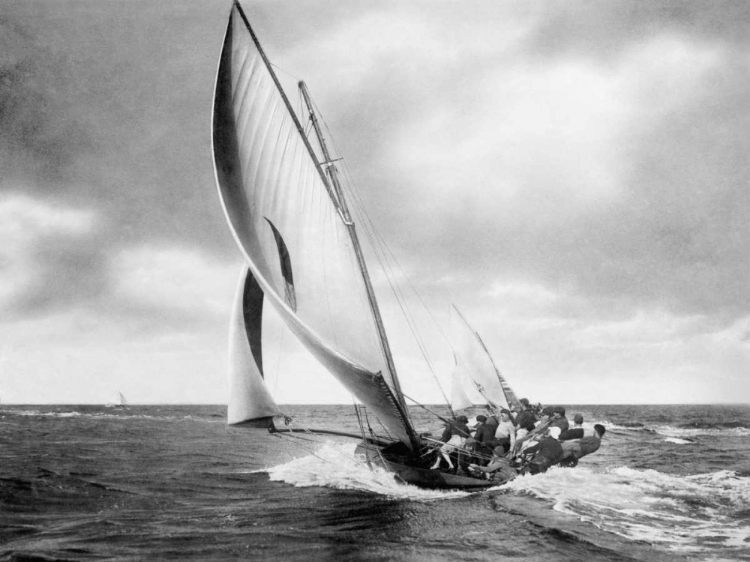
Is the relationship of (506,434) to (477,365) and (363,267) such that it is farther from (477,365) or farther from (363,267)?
(477,365)

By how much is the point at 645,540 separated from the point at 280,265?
911 cm

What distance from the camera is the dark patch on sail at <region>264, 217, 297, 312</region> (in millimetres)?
12570

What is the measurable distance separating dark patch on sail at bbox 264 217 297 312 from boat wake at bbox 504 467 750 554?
755cm

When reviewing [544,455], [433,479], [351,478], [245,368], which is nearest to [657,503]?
[544,455]

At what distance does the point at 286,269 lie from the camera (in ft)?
41.8

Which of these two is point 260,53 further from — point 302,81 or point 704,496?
point 704,496

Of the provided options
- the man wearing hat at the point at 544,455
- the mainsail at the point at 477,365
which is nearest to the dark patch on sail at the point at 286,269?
the man wearing hat at the point at 544,455

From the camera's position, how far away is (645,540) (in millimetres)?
9227

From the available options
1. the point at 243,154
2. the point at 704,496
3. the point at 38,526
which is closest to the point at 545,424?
the point at 704,496

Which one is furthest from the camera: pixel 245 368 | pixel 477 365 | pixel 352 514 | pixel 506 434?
pixel 477 365

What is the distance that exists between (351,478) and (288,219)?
836 centimetres

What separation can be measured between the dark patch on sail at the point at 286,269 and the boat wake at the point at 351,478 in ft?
13.8

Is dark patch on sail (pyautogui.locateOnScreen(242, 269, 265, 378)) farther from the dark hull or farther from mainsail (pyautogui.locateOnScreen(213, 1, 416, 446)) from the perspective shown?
the dark hull

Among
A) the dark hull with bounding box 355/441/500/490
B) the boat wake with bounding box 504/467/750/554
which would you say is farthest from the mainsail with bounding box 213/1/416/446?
the boat wake with bounding box 504/467/750/554
